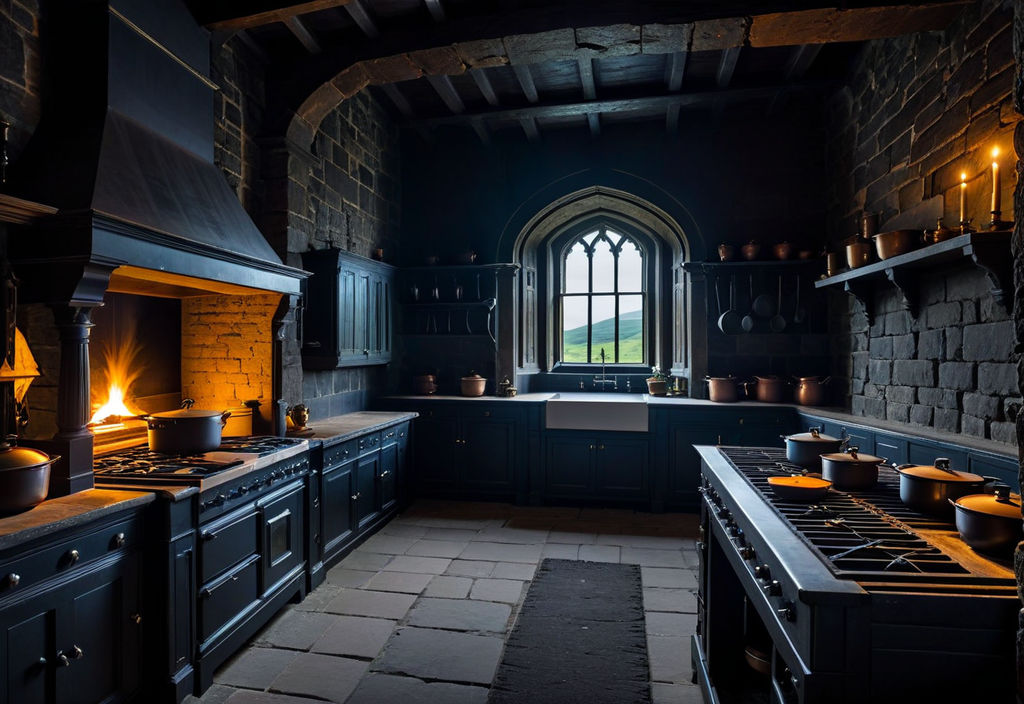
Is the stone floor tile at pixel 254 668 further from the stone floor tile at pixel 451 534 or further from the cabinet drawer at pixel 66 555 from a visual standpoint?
the stone floor tile at pixel 451 534

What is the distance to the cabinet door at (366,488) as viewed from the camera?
4039 mm

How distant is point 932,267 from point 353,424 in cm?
385

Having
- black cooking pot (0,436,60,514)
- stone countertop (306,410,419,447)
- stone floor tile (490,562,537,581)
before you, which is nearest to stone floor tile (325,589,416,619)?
stone floor tile (490,562,537,581)

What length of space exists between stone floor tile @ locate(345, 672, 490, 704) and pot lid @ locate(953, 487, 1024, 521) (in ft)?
5.95

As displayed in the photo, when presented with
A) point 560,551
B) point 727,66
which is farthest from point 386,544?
point 727,66

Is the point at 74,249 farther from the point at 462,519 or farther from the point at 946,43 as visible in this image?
the point at 946,43

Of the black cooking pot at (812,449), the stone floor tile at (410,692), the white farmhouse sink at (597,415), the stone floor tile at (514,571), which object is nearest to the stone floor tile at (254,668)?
the stone floor tile at (410,692)

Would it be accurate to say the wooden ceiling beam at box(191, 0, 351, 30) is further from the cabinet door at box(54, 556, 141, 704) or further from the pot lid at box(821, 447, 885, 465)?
the pot lid at box(821, 447, 885, 465)

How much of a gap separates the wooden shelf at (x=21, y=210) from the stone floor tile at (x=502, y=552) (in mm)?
2900

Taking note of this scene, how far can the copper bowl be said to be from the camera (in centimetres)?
343

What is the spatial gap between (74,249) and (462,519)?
11.0ft

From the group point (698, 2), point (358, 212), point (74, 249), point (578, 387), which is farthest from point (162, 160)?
point (578, 387)

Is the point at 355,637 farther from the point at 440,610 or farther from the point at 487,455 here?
the point at 487,455

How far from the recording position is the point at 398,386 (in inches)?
234
